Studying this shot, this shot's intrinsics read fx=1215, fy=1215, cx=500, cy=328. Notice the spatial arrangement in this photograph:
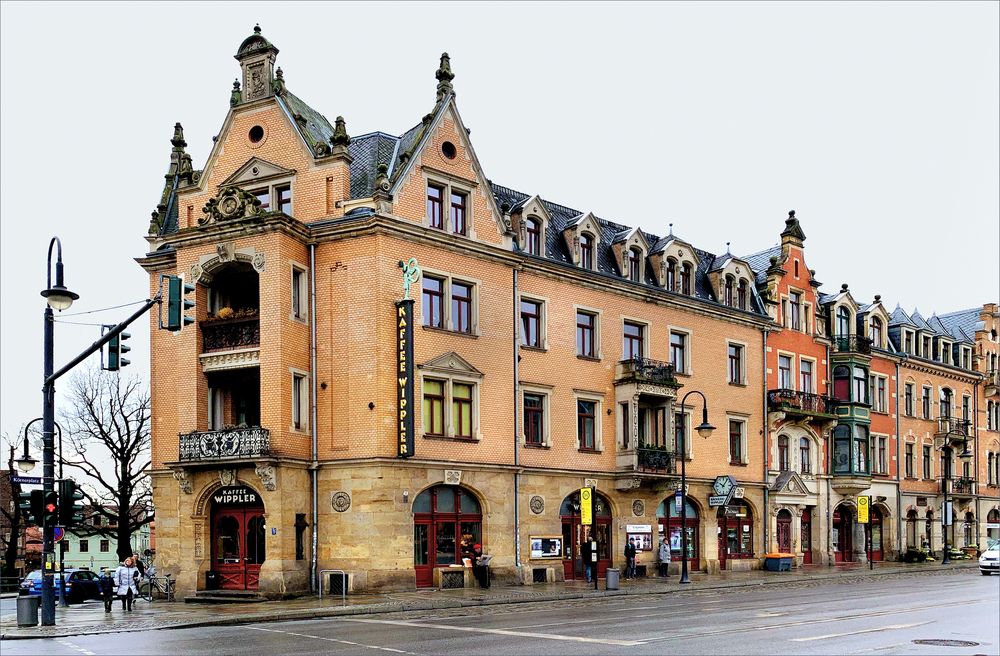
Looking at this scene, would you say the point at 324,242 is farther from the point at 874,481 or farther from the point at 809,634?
the point at 874,481

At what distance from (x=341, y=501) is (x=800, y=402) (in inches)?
1073

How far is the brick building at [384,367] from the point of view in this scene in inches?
1497

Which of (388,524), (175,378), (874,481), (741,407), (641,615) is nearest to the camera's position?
(641,615)

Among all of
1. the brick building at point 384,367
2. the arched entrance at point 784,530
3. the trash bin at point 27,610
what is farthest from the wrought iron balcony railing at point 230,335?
the arched entrance at point 784,530

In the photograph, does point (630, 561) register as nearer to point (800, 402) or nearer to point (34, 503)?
point (800, 402)

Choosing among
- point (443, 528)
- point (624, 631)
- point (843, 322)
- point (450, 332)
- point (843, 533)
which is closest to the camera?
point (624, 631)

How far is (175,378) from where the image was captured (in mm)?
42250

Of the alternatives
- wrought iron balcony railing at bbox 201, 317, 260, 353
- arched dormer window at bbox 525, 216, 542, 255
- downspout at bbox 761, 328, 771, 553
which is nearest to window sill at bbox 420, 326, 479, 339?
arched dormer window at bbox 525, 216, 542, 255

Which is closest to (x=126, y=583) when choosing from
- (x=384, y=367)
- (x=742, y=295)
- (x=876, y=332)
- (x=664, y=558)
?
(x=384, y=367)

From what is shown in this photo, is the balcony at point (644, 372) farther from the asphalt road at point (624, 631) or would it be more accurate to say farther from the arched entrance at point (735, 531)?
the asphalt road at point (624, 631)

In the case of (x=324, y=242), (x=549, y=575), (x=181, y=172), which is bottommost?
(x=549, y=575)

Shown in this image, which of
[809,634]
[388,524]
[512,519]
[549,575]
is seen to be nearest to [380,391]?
[388,524]

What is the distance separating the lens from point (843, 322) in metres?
63.1

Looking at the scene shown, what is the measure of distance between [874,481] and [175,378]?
38.6 metres
